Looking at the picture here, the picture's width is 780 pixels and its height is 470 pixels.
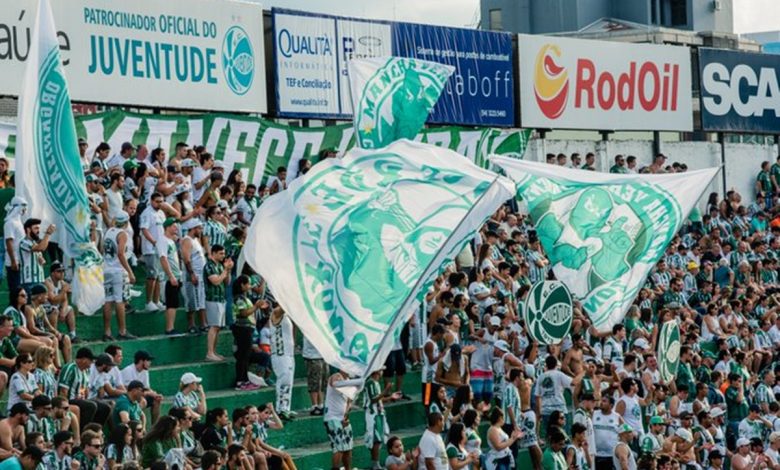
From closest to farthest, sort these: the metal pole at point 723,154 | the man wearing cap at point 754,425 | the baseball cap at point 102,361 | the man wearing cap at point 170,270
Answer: the baseball cap at point 102,361 < the man wearing cap at point 170,270 < the man wearing cap at point 754,425 < the metal pole at point 723,154

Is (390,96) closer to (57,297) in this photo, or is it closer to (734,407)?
(57,297)

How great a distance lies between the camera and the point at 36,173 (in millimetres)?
19250

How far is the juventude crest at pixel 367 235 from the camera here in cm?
1460

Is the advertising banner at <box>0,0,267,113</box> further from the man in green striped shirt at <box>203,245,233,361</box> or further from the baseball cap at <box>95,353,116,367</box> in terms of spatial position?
the baseball cap at <box>95,353,116,367</box>

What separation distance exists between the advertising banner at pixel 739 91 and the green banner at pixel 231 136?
29.2 ft

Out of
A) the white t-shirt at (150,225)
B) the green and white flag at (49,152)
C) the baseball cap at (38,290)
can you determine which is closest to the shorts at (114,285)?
the white t-shirt at (150,225)

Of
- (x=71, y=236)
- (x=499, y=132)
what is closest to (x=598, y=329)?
(x=71, y=236)

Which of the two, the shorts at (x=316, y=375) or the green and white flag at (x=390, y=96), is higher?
the green and white flag at (x=390, y=96)

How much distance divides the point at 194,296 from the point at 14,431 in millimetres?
5845

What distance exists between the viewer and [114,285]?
2133 centimetres

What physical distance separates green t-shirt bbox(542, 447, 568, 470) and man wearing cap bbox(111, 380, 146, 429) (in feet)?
17.8

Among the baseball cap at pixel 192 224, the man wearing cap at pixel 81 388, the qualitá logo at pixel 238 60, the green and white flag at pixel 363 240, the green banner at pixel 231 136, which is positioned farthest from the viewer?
the qualitá logo at pixel 238 60

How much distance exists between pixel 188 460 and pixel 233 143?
443 inches

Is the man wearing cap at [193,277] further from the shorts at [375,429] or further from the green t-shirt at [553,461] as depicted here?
the green t-shirt at [553,461]
